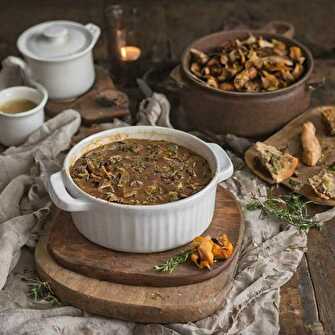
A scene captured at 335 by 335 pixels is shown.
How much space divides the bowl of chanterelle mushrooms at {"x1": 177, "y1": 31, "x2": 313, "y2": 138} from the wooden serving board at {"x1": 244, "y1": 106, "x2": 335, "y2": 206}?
0.04 meters

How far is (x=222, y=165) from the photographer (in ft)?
6.64

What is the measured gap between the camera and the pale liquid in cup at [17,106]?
253cm

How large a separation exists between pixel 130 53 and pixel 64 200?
3.72 feet

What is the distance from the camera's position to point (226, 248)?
6.32 ft

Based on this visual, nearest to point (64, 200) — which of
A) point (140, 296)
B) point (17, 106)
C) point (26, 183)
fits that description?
point (140, 296)

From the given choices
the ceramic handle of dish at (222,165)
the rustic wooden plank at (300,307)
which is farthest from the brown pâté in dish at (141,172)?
the rustic wooden plank at (300,307)

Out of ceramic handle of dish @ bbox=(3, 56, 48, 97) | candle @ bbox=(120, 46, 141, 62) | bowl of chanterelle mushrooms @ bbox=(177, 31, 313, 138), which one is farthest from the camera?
candle @ bbox=(120, 46, 141, 62)

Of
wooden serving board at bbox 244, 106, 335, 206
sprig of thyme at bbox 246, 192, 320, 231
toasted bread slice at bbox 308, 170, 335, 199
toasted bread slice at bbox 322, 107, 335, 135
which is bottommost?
sprig of thyme at bbox 246, 192, 320, 231

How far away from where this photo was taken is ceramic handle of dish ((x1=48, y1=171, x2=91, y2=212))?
1.86 m

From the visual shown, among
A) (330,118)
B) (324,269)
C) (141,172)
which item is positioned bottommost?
(324,269)

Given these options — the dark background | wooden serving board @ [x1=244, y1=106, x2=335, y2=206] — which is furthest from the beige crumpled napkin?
the dark background

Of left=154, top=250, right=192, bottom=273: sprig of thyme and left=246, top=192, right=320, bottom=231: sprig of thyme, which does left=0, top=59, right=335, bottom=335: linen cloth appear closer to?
left=246, top=192, right=320, bottom=231: sprig of thyme

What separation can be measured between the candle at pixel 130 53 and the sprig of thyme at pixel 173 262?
114 cm

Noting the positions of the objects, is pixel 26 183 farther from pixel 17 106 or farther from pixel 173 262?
pixel 173 262
